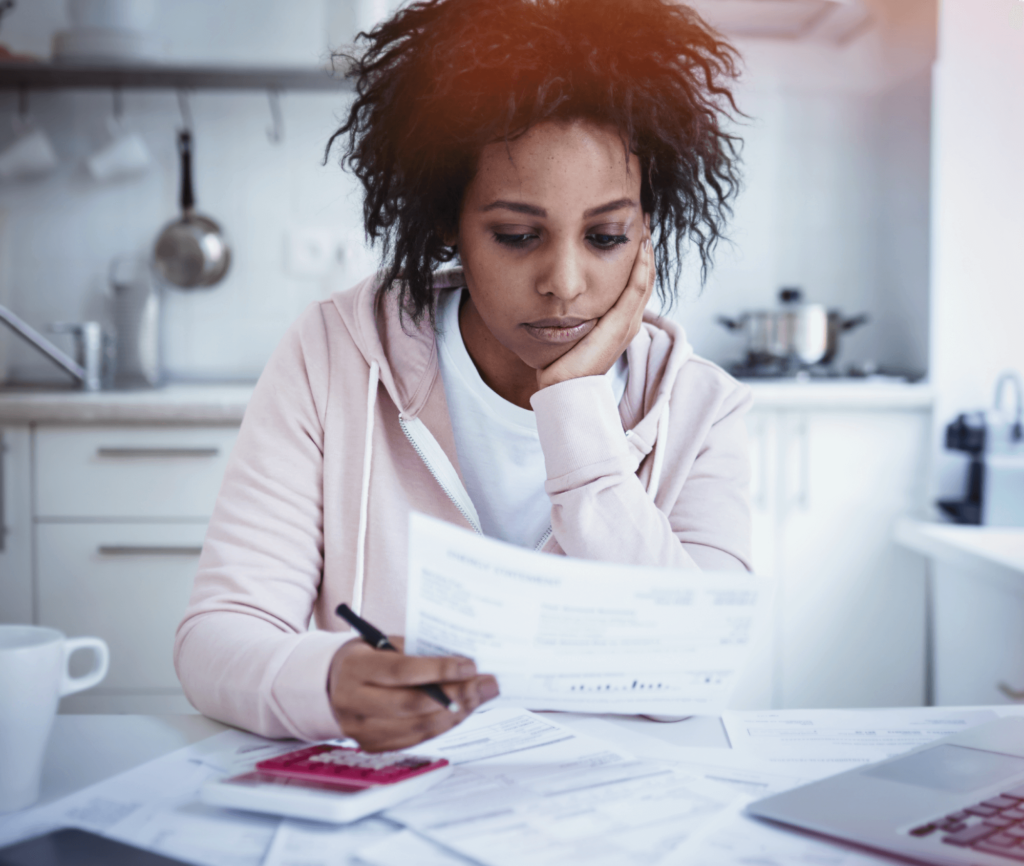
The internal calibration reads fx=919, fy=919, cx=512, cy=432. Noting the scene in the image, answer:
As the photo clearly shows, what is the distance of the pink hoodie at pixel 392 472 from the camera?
0.85 metres

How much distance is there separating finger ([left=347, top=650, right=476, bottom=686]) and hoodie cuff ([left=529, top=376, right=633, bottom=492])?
28 cm

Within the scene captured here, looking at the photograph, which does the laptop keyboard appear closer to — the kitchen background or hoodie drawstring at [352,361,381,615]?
hoodie drawstring at [352,361,381,615]

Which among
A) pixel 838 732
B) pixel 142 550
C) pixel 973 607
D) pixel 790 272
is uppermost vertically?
pixel 790 272

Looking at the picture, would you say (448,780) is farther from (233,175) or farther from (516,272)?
(233,175)

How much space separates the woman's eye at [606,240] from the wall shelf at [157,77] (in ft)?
4.91

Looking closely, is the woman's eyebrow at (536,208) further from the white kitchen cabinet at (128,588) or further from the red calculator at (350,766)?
the white kitchen cabinet at (128,588)

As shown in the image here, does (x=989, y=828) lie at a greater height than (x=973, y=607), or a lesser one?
greater

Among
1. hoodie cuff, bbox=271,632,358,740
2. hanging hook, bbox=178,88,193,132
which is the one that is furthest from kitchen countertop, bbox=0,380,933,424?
hoodie cuff, bbox=271,632,358,740

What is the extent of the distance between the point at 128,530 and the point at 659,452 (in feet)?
4.50

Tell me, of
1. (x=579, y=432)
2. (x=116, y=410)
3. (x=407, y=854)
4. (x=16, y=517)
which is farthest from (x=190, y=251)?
(x=407, y=854)

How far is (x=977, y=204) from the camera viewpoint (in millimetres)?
2188

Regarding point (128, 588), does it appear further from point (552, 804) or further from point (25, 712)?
point (552, 804)

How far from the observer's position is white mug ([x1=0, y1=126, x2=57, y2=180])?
238cm

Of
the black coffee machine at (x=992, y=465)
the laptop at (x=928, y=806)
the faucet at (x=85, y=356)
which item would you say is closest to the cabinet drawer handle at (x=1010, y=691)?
the black coffee machine at (x=992, y=465)
